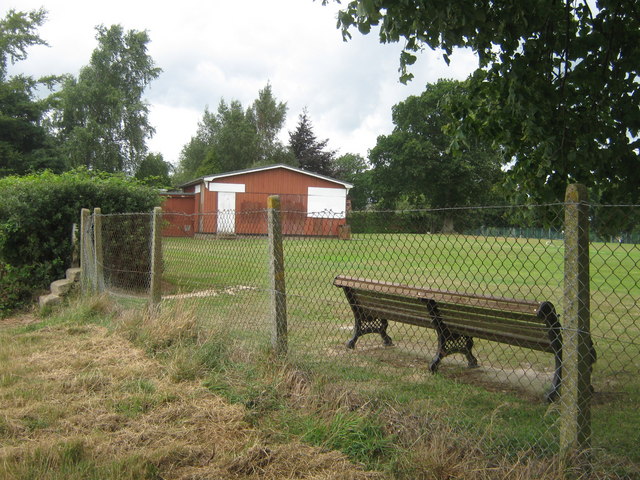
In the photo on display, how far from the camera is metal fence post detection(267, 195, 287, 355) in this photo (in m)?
4.27

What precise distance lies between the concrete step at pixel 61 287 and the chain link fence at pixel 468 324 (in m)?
2.06

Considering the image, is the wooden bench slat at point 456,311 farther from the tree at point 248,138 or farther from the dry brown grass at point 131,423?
the tree at point 248,138

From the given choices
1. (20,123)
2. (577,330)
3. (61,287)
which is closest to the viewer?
(577,330)

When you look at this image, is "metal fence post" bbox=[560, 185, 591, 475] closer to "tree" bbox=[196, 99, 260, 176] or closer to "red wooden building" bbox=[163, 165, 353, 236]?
"red wooden building" bbox=[163, 165, 353, 236]

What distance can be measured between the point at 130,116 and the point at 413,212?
40401 millimetres

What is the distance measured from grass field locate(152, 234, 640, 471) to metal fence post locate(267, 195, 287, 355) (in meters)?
0.15

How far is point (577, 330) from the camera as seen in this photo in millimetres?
2627

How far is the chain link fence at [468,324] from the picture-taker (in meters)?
2.70

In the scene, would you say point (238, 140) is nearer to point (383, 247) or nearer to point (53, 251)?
point (53, 251)

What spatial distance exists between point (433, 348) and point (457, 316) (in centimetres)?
148

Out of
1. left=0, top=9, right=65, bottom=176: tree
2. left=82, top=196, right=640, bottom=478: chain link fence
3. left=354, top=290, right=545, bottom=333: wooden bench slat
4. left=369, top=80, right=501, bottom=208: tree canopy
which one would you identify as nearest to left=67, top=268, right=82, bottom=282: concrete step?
left=82, top=196, right=640, bottom=478: chain link fence

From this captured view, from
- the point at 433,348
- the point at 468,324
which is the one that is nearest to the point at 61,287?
the point at 433,348

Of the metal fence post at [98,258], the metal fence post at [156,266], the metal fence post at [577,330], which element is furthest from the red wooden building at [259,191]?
the metal fence post at [577,330]

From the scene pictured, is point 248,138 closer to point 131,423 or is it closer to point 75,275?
point 75,275
